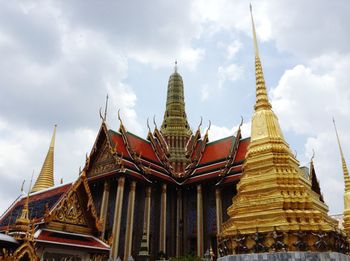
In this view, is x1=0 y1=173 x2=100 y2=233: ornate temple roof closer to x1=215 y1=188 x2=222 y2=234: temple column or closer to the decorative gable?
the decorative gable

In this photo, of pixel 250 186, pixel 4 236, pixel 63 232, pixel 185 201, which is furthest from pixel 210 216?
pixel 4 236

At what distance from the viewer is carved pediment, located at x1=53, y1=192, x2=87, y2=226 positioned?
6.85 meters

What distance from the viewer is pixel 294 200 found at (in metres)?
9.51

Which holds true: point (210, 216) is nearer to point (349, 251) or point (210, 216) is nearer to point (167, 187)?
point (167, 187)

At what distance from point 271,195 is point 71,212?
566 centimetres

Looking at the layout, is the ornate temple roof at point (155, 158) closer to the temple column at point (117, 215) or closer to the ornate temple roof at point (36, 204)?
the temple column at point (117, 215)

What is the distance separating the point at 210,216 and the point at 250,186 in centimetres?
866

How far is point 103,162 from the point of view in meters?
18.5

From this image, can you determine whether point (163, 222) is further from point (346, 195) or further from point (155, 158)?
point (346, 195)

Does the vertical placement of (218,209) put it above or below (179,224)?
above

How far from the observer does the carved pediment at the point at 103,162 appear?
58.7ft

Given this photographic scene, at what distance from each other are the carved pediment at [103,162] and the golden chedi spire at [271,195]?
856 cm

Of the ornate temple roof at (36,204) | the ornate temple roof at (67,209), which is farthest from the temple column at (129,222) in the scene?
the ornate temple roof at (67,209)

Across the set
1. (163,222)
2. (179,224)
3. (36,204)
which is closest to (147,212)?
(163,222)
